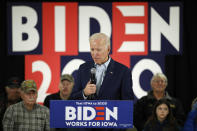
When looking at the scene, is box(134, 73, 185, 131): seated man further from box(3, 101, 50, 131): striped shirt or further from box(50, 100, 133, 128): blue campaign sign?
box(50, 100, 133, 128): blue campaign sign

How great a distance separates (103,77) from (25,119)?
1396mm

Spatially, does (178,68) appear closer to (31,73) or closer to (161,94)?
(161,94)

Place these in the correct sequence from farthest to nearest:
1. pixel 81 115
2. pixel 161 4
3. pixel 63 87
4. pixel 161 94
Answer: pixel 161 4 → pixel 161 94 → pixel 63 87 → pixel 81 115

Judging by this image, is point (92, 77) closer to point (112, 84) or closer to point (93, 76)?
point (93, 76)

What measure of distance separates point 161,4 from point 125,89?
3117mm

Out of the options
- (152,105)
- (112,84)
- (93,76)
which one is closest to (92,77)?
(93,76)

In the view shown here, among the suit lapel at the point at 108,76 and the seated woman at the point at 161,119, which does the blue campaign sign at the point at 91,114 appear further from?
the seated woman at the point at 161,119

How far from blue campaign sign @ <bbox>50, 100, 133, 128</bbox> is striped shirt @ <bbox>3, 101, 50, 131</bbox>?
1236 mm

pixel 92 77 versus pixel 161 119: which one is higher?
pixel 92 77

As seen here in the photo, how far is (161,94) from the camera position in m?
3.94

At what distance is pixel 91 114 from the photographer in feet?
6.36

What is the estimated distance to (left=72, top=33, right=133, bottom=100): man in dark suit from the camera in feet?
6.38

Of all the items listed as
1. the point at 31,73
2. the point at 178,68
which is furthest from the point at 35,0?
the point at 178,68

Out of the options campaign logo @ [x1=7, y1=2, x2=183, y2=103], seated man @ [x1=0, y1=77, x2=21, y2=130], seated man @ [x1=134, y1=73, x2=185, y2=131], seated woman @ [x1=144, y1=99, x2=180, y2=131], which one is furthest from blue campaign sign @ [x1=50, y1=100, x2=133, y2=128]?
campaign logo @ [x1=7, y1=2, x2=183, y2=103]
